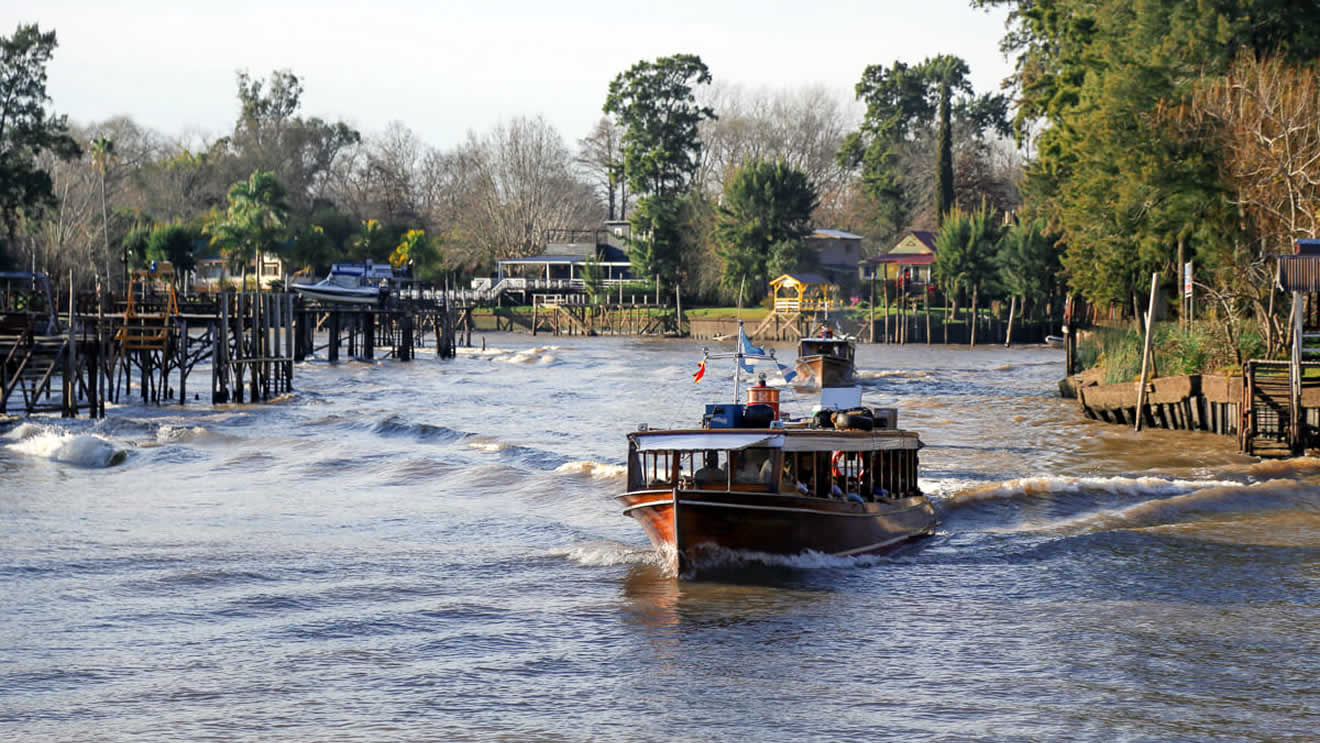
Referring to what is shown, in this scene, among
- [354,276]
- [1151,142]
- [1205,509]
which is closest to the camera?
[1205,509]

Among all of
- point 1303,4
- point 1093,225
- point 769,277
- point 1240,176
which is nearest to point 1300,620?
point 1240,176

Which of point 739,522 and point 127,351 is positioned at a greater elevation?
point 127,351

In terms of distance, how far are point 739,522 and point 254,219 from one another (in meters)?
86.3

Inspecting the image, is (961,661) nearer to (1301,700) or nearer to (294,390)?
(1301,700)

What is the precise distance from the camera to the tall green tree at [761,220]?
10719cm

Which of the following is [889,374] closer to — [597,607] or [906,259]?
[597,607]

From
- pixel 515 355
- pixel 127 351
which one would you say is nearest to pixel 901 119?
pixel 515 355

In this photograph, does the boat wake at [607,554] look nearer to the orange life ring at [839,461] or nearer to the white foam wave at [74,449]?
the orange life ring at [839,461]

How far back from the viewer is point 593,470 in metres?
31.8

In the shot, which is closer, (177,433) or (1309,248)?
(1309,248)

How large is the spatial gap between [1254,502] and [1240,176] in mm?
17973

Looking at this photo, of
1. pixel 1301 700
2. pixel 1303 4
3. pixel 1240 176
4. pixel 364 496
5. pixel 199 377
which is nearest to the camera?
pixel 1301 700

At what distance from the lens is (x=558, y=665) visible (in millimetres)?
15766

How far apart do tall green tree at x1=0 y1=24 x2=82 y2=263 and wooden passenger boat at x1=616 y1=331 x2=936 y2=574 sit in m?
58.3
